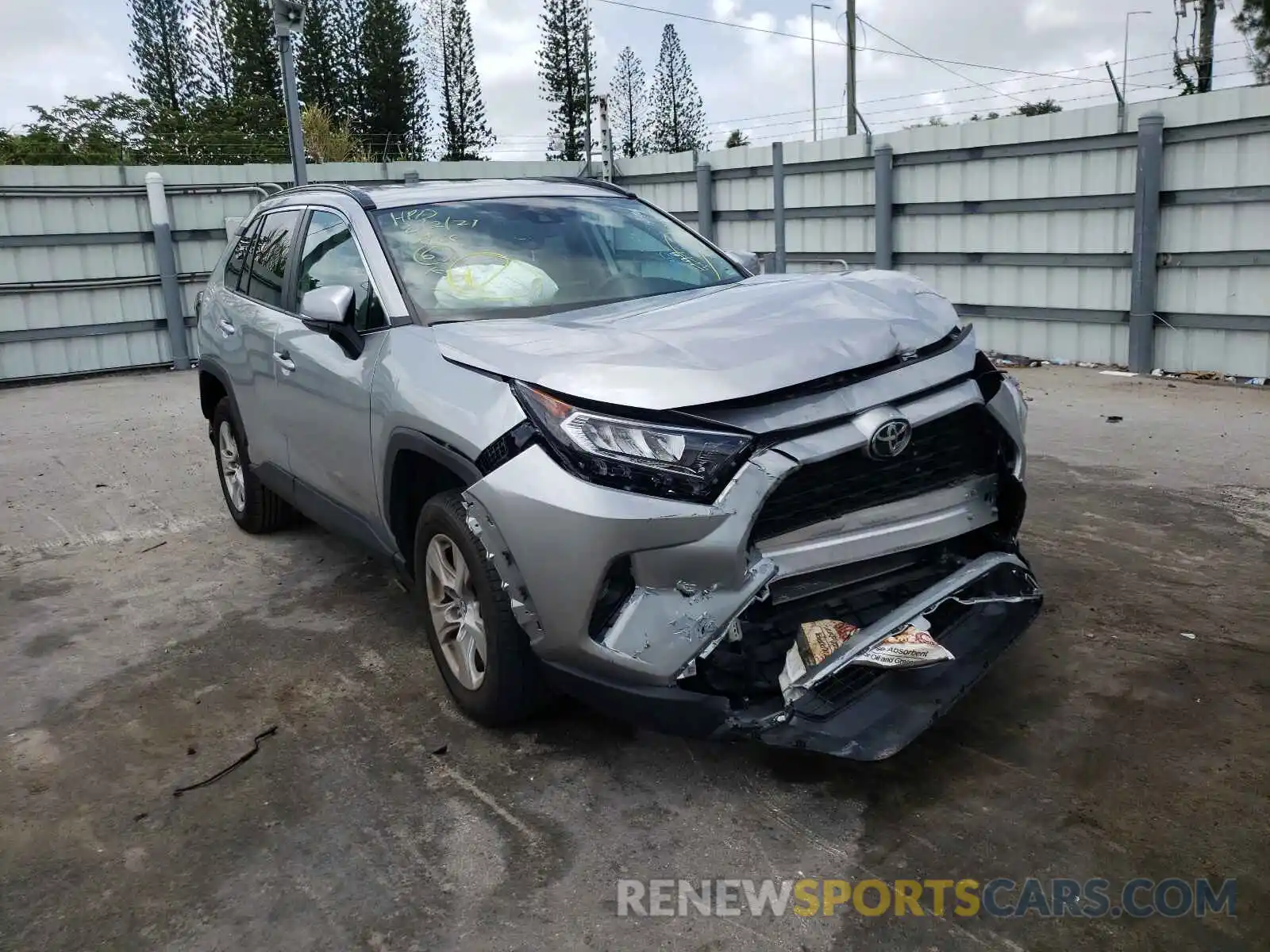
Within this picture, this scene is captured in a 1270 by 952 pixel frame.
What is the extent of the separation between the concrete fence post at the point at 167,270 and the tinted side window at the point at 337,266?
9344 millimetres

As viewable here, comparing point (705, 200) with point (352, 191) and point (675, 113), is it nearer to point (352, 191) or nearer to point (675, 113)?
point (352, 191)

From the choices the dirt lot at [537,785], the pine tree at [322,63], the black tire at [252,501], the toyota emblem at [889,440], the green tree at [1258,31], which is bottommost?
the dirt lot at [537,785]

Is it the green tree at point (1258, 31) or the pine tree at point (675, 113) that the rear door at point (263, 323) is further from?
the pine tree at point (675, 113)

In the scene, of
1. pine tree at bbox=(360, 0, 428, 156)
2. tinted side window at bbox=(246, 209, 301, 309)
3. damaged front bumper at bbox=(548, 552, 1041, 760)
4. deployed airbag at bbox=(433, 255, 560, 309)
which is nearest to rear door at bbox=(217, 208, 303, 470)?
tinted side window at bbox=(246, 209, 301, 309)

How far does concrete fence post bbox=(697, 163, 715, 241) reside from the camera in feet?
45.6

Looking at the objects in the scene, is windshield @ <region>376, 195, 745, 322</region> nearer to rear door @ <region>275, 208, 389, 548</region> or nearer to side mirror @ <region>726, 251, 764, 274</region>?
side mirror @ <region>726, 251, 764, 274</region>

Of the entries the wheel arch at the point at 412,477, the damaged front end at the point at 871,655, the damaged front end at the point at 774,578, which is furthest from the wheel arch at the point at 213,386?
the damaged front end at the point at 871,655

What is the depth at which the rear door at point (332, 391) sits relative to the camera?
12.2ft

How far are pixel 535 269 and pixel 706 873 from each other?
7.30 ft

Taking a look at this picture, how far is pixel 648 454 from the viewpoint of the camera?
2.71 metres

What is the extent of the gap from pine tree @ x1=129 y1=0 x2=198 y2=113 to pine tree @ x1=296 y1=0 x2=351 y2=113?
4443 millimetres

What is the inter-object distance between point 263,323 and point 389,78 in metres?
35.5

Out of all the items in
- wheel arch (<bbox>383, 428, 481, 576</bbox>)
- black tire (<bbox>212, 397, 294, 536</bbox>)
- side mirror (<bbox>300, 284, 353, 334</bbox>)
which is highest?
side mirror (<bbox>300, 284, 353, 334</bbox>)

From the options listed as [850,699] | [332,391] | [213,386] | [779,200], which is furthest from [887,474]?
[779,200]
